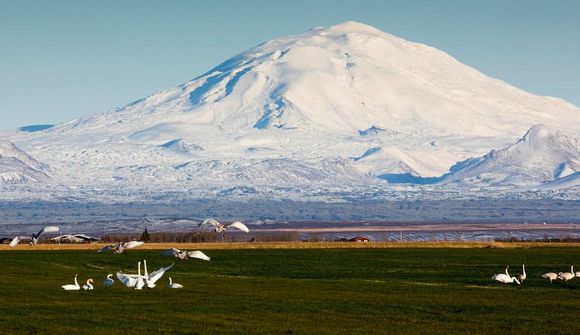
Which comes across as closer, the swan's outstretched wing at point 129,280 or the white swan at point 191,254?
the swan's outstretched wing at point 129,280

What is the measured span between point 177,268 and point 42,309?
24.2 m

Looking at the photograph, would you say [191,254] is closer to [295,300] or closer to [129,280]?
[129,280]

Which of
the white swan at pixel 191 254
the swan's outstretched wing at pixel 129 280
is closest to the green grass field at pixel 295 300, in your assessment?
the swan's outstretched wing at pixel 129 280

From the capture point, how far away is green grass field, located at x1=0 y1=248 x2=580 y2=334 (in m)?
36.1

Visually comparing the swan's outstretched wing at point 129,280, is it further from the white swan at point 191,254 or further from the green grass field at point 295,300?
the white swan at point 191,254

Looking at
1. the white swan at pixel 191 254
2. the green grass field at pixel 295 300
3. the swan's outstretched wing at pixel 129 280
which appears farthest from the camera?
the white swan at pixel 191 254

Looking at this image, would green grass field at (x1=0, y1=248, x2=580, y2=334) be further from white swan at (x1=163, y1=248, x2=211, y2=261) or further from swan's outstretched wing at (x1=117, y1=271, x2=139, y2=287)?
white swan at (x1=163, y1=248, x2=211, y2=261)

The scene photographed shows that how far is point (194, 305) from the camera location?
4119 cm

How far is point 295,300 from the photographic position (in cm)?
4341

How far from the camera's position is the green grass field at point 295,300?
36125mm

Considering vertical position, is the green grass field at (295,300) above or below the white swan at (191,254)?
below

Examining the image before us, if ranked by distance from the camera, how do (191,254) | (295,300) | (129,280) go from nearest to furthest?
(295,300) → (129,280) → (191,254)

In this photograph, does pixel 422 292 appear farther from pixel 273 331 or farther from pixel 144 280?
pixel 273 331

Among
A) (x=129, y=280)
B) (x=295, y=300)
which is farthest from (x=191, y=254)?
(x=295, y=300)
